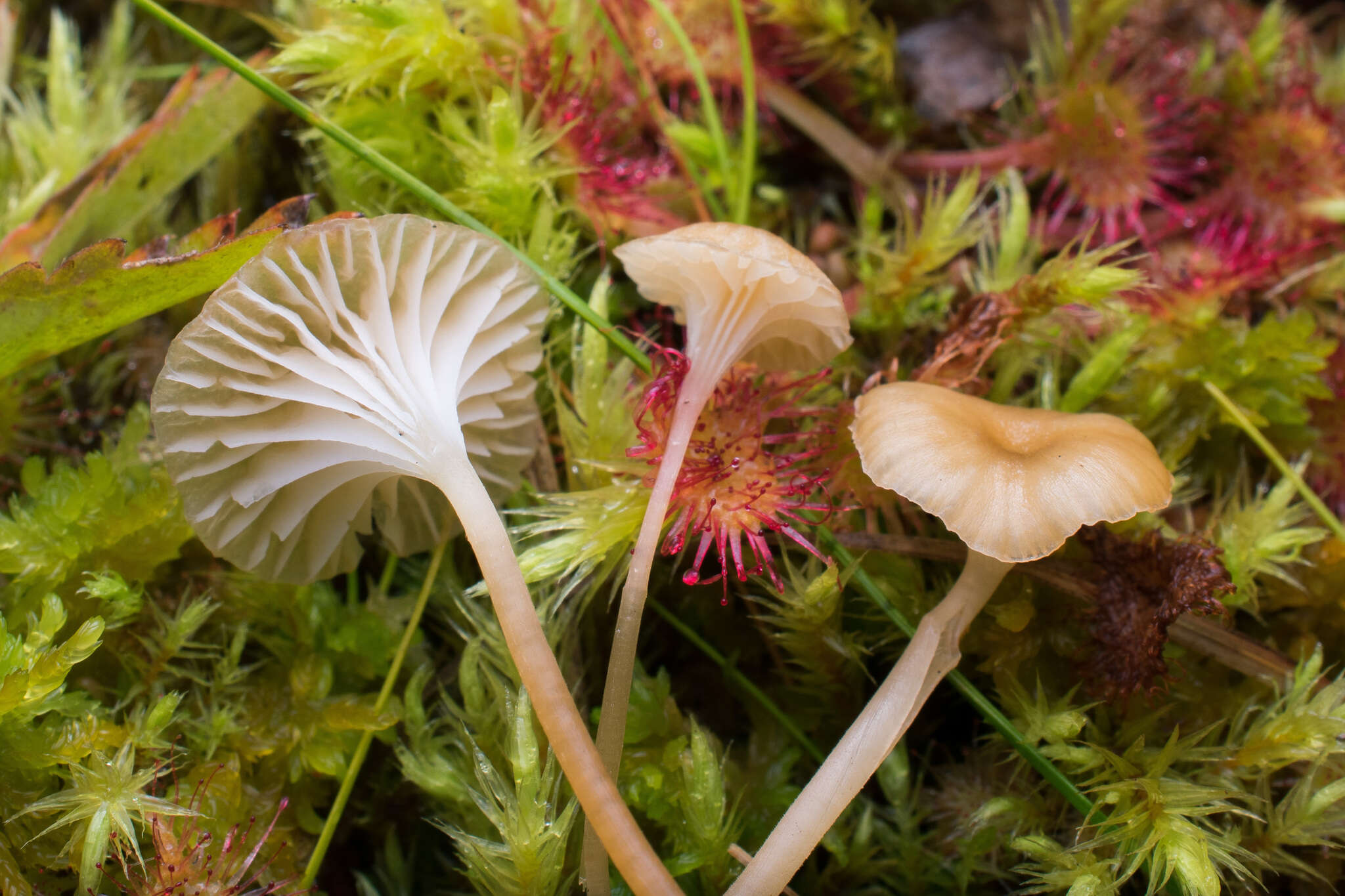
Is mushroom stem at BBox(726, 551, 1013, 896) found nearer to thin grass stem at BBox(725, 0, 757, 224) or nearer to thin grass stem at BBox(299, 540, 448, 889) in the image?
thin grass stem at BBox(299, 540, 448, 889)

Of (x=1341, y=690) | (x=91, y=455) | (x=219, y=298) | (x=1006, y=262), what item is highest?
(x=219, y=298)

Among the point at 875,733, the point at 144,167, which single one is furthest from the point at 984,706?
the point at 144,167

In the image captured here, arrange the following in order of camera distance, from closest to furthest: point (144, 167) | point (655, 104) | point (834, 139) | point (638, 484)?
point (638, 484), point (144, 167), point (655, 104), point (834, 139)

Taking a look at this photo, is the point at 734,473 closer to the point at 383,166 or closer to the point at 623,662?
the point at 623,662

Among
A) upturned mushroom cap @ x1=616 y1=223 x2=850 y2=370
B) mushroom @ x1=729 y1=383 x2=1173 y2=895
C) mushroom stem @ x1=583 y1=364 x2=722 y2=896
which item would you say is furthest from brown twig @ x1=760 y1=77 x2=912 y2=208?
mushroom stem @ x1=583 y1=364 x2=722 y2=896

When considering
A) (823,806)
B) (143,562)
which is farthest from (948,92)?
(143,562)

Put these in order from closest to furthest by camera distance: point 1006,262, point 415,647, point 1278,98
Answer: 1. point 415,647
2. point 1006,262
3. point 1278,98

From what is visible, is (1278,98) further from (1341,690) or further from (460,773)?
(460,773)
